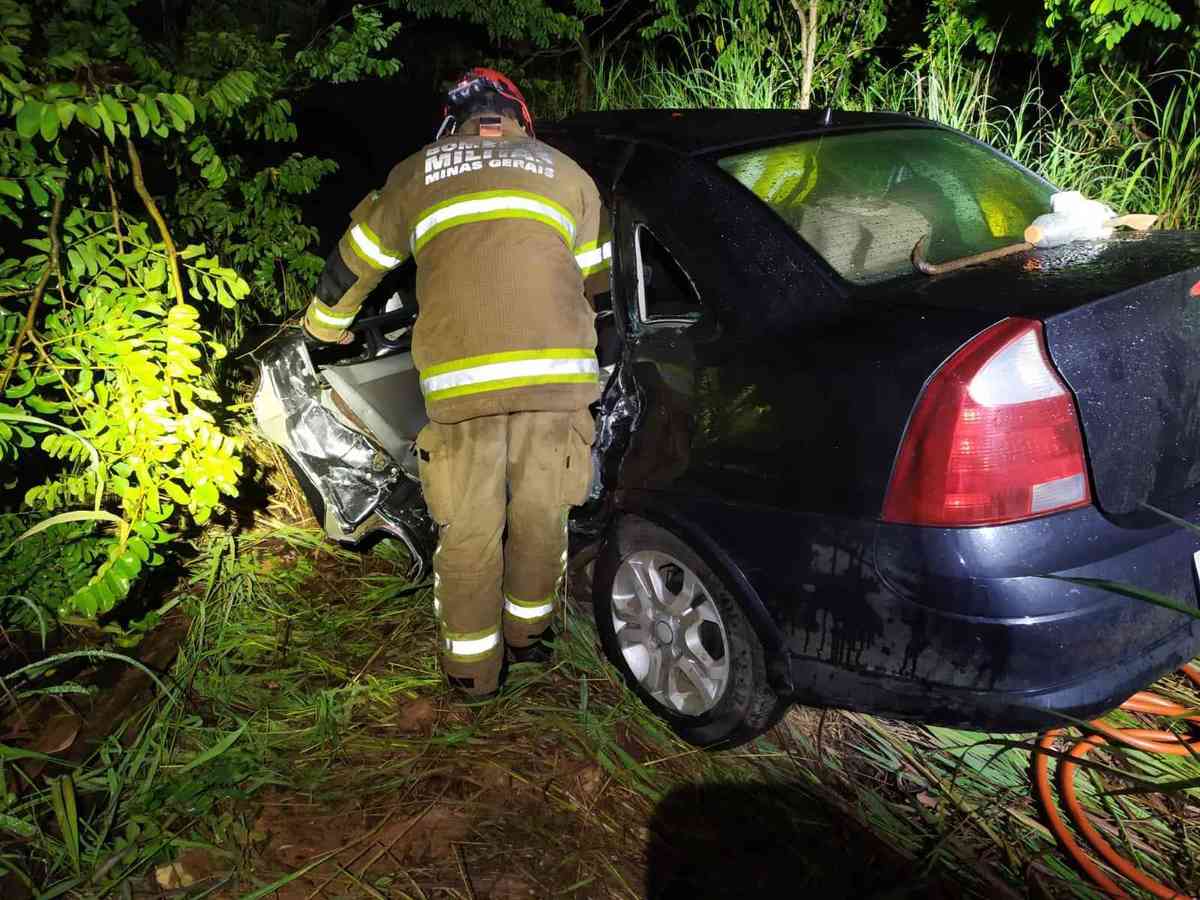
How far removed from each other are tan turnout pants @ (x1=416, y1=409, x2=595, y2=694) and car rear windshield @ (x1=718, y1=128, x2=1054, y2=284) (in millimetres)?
801

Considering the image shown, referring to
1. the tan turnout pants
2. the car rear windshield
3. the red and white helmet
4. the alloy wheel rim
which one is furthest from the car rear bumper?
the red and white helmet

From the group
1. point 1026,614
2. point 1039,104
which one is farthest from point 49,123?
point 1039,104

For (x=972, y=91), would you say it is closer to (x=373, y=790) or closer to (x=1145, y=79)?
(x=1145, y=79)

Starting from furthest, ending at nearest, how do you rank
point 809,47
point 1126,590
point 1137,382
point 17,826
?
point 809,47 < point 17,826 < point 1137,382 < point 1126,590

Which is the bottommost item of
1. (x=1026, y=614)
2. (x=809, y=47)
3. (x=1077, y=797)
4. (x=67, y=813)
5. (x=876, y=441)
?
(x=67, y=813)

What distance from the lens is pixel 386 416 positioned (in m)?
3.28

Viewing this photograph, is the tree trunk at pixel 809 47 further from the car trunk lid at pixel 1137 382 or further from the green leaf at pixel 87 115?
the green leaf at pixel 87 115

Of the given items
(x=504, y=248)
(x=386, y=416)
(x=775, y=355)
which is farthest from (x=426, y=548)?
(x=775, y=355)

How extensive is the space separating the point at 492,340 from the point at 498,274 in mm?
176

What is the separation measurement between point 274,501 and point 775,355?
245cm

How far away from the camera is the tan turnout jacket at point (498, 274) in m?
2.43

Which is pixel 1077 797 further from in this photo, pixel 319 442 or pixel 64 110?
pixel 64 110

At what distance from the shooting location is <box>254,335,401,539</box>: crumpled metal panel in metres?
3.16

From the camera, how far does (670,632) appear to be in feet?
8.16
